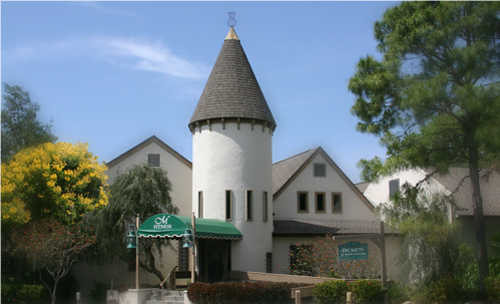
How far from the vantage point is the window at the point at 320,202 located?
1377 inches

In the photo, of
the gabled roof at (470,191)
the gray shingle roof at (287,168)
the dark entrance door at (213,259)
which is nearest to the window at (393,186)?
the gabled roof at (470,191)

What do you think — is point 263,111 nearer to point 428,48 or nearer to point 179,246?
point 179,246

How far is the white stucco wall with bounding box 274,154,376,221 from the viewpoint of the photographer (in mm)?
34312

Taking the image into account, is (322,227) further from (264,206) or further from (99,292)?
(99,292)

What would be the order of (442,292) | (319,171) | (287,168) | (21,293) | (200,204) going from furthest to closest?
(287,168), (319,171), (200,204), (21,293), (442,292)

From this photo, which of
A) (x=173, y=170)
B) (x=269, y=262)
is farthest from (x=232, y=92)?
(x=269, y=262)

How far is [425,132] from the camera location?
2128 centimetres

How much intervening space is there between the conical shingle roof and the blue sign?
36.5ft

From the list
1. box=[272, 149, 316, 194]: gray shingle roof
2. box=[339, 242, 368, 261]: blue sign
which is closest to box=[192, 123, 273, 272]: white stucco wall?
box=[272, 149, 316, 194]: gray shingle roof

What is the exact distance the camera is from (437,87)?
20.4m

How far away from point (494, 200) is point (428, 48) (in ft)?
52.1

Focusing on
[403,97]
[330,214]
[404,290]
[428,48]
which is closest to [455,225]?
[404,290]

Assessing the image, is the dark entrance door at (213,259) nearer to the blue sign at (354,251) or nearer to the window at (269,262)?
the window at (269,262)

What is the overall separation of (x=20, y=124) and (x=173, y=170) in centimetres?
876
